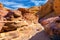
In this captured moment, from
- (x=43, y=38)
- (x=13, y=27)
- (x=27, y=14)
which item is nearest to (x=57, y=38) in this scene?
(x=43, y=38)

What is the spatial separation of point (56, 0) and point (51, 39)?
3.47 m

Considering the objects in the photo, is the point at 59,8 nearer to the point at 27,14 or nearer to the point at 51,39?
the point at 51,39

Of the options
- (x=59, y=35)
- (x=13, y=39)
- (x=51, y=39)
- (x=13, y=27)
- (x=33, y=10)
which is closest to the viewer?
(x=59, y=35)

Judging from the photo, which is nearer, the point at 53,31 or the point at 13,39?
the point at 53,31

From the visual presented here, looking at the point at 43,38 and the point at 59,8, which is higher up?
the point at 59,8

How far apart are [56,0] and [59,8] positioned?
0.48 meters

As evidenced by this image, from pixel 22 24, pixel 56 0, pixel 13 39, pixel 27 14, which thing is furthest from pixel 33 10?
pixel 56 0

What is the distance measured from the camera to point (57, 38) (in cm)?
538

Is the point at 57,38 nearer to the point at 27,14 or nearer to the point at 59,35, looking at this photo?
the point at 59,35

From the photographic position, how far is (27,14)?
3819cm

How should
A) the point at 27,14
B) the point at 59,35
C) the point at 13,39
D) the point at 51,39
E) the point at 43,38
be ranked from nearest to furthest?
the point at 59,35
the point at 51,39
the point at 43,38
the point at 13,39
the point at 27,14

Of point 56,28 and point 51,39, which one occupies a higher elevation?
point 56,28

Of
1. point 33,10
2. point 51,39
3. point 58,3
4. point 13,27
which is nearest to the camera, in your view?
point 51,39

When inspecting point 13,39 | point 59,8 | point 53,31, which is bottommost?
point 13,39
